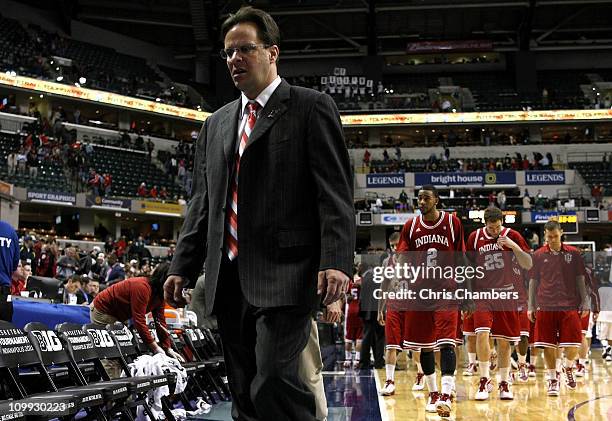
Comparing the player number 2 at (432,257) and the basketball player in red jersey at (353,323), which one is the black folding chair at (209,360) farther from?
the basketball player in red jersey at (353,323)

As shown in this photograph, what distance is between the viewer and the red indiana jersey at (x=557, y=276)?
9.10m

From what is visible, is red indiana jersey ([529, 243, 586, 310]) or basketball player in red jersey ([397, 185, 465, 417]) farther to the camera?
red indiana jersey ([529, 243, 586, 310])

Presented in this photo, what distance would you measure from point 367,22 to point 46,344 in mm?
42836

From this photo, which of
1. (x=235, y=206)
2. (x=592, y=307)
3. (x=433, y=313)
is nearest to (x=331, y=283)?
(x=235, y=206)

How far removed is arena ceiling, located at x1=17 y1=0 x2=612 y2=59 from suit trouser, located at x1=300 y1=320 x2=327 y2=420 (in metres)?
40.6

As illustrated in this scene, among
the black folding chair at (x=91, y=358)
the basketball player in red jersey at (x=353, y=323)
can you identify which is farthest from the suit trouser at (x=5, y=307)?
the basketball player in red jersey at (x=353, y=323)

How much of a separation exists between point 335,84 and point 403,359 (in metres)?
31.9

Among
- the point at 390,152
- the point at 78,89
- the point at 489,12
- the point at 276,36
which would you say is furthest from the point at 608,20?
the point at 276,36

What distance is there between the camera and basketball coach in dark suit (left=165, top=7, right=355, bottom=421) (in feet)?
9.23

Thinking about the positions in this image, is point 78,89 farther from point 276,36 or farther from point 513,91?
point 276,36

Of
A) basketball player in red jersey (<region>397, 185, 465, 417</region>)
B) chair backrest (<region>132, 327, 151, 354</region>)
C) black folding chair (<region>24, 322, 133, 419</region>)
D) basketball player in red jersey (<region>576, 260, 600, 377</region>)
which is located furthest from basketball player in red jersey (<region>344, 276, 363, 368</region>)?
black folding chair (<region>24, 322, 133, 419</region>)

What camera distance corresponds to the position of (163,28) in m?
47.4

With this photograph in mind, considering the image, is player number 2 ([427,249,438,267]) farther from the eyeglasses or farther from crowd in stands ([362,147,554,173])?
crowd in stands ([362,147,554,173])

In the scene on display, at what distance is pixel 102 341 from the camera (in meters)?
6.23
